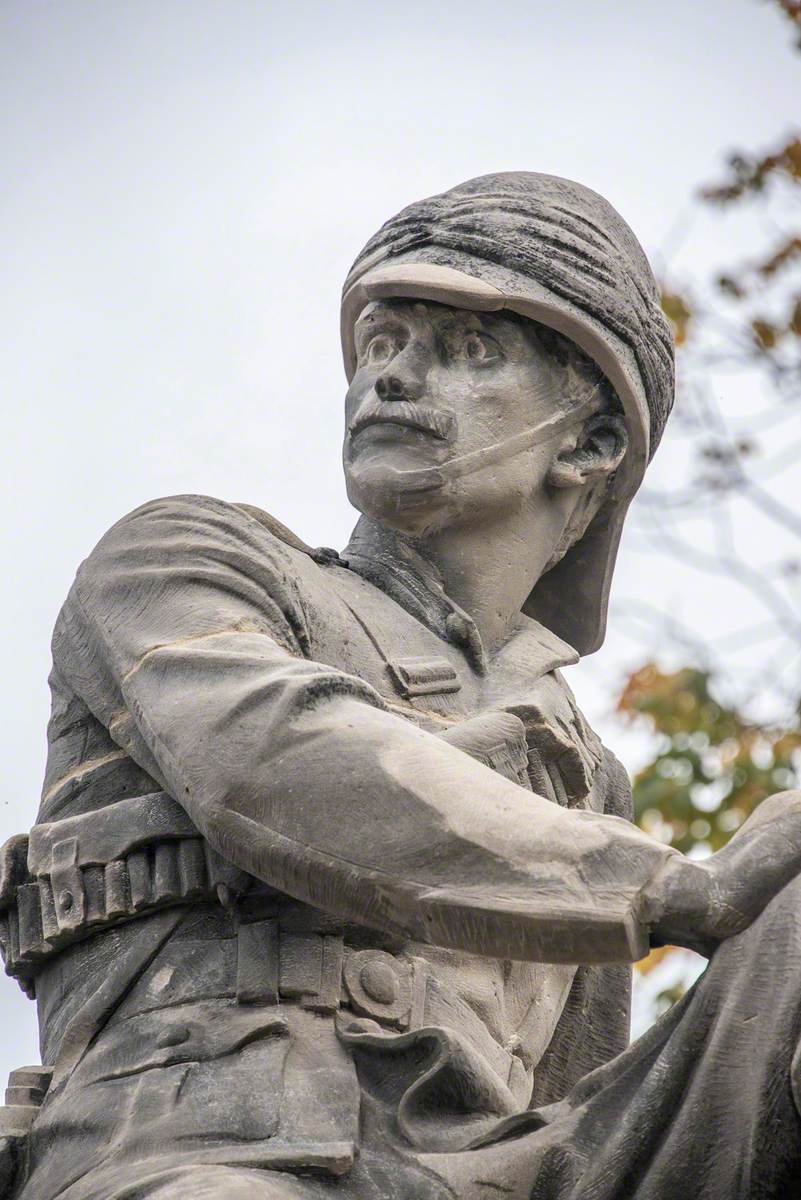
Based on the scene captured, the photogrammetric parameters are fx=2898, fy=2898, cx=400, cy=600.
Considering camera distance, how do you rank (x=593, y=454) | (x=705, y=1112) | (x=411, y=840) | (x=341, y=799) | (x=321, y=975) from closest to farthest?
(x=705, y=1112), (x=411, y=840), (x=341, y=799), (x=321, y=975), (x=593, y=454)

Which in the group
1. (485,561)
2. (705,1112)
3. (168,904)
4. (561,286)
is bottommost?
(705,1112)

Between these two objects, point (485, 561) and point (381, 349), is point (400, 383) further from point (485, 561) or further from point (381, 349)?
point (485, 561)

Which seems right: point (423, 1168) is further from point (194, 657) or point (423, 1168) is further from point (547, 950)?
point (194, 657)

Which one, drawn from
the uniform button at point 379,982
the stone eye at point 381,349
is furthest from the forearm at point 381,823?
the stone eye at point 381,349

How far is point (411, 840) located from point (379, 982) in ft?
1.95

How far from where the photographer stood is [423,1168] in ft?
19.2

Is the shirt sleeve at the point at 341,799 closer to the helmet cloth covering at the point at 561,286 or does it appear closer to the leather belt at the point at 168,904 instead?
the leather belt at the point at 168,904

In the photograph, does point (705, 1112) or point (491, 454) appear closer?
point (705, 1112)

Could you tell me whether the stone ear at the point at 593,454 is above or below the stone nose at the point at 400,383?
below

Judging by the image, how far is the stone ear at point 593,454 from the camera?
297 inches

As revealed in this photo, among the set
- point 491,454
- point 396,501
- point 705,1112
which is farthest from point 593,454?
point 705,1112

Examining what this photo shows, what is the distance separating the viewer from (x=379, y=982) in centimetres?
630

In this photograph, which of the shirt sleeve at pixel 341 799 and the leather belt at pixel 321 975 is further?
the leather belt at pixel 321 975

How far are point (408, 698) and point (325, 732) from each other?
2.93ft
